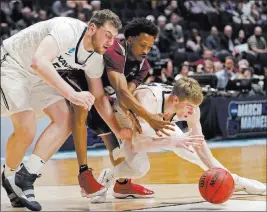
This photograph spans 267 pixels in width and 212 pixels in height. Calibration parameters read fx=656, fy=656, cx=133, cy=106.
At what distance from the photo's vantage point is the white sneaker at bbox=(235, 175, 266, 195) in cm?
380

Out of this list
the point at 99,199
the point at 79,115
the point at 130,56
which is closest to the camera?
the point at 130,56

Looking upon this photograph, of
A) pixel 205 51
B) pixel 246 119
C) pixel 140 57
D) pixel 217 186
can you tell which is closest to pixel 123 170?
pixel 217 186

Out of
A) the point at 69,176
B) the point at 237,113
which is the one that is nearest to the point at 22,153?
the point at 69,176

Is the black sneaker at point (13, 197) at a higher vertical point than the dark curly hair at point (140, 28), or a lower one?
lower

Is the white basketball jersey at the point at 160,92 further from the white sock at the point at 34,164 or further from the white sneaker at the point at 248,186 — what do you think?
the white sneaker at the point at 248,186

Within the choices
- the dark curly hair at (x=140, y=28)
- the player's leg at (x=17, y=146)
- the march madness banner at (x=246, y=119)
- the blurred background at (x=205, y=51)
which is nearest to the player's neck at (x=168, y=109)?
the dark curly hair at (x=140, y=28)

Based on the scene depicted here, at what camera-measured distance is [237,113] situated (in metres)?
8.02

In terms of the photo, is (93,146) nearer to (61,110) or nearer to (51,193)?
(51,193)

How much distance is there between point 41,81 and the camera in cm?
330

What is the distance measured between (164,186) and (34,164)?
146cm

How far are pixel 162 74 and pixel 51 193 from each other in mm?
1479

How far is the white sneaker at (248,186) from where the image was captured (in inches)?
149

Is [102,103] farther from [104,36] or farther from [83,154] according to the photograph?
[104,36]

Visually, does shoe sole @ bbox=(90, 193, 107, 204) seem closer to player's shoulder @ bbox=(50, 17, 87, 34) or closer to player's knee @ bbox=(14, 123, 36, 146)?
player's knee @ bbox=(14, 123, 36, 146)
